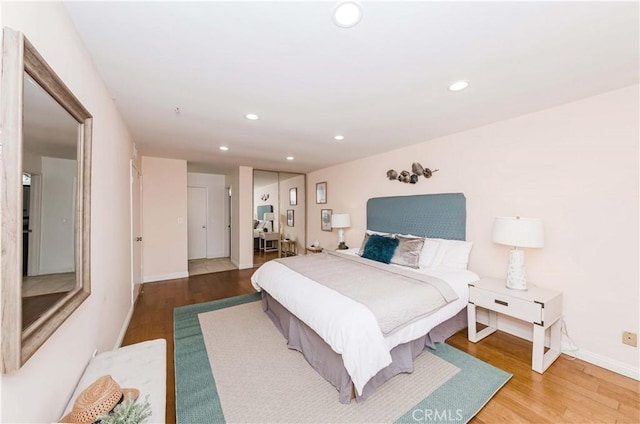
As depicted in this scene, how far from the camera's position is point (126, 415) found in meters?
0.96

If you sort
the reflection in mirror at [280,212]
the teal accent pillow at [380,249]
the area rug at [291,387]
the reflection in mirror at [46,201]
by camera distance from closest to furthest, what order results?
the reflection in mirror at [46,201], the area rug at [291,387], the teal accent pillow at [380,249], the reflection in mirror at [280,212]

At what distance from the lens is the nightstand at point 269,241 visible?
259 inches

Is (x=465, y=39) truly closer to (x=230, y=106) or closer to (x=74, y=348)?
(x=230, y=106)

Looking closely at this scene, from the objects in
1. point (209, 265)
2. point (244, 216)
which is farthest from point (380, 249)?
point (209, 265)

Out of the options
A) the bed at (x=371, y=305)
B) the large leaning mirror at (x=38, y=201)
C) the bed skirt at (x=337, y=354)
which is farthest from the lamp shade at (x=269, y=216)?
the large leaning mirror at (x=38, y=201)

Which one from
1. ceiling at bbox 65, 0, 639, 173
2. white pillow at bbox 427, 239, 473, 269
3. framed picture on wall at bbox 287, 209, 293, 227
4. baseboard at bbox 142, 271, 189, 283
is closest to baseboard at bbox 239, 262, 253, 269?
baseboard at bbox 142, 271, 189, 283

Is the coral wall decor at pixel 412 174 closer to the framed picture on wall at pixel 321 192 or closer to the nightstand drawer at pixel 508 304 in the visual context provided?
the nightstand drawer at pixel 508 304

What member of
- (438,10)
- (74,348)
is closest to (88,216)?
(74,348)

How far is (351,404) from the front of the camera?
1.70m

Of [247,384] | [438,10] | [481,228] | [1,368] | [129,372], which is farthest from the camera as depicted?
[481,228]

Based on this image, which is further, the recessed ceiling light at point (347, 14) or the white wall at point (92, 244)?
the recessed ceiling light at point (347, 14)

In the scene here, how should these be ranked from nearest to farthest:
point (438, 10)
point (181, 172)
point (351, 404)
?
point (438, 10), point (351, 404), point (181, 172)

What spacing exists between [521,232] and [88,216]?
331 cm

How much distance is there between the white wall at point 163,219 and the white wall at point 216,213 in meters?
1.72
